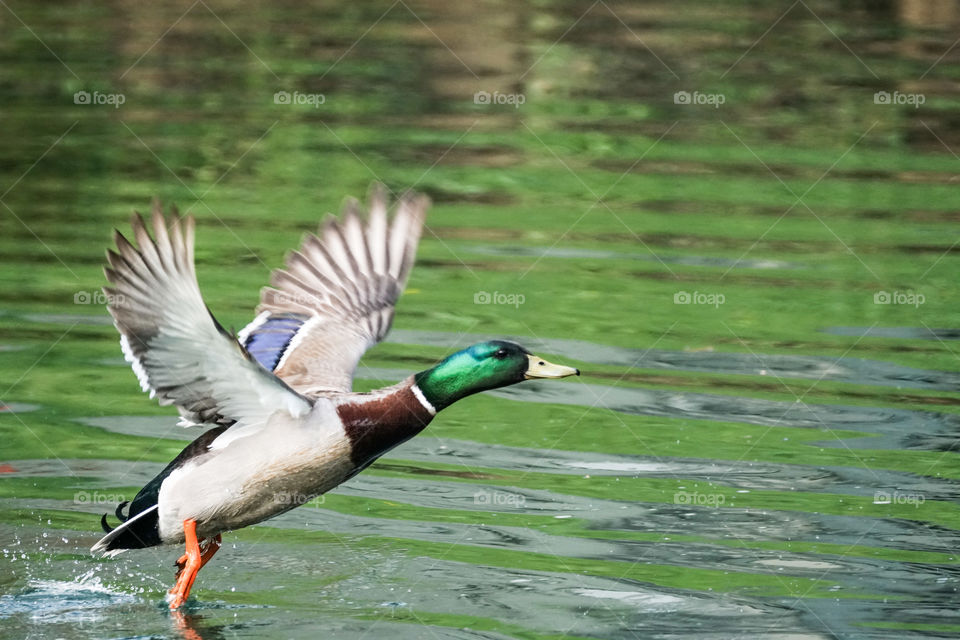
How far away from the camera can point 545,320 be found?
1059cm

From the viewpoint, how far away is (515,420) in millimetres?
9180

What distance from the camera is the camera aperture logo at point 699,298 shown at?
10.9 meters

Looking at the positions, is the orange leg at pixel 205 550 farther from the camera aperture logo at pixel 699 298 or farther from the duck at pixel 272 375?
the camera aperture logo at pixel 699 298

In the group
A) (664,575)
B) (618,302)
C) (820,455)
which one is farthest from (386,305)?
(618,302)

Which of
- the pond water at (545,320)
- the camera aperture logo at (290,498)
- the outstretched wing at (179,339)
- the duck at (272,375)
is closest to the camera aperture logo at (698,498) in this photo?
the pond water at (545,320)

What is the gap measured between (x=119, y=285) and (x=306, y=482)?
1246 millimetres

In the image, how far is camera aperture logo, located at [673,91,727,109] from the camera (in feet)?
57.9

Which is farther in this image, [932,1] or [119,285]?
[932,1]

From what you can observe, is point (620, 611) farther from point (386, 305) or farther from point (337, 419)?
point (386, 305)

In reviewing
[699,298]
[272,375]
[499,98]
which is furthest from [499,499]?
[499,98]

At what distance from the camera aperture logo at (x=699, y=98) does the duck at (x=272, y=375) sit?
10.2m

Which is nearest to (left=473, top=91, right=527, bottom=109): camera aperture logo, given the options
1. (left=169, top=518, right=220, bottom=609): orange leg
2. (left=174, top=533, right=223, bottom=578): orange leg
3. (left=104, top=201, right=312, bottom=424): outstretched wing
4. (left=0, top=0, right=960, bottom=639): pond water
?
(left=0, top=0, right=960, bottom=639): pond water

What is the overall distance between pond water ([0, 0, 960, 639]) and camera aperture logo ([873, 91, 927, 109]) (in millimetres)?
126

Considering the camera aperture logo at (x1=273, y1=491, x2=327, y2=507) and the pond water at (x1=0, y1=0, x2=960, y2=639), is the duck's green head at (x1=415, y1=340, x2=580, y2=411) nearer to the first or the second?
the camera aperture logo at (x1=273, y1=491, x2=327, y2=507)
